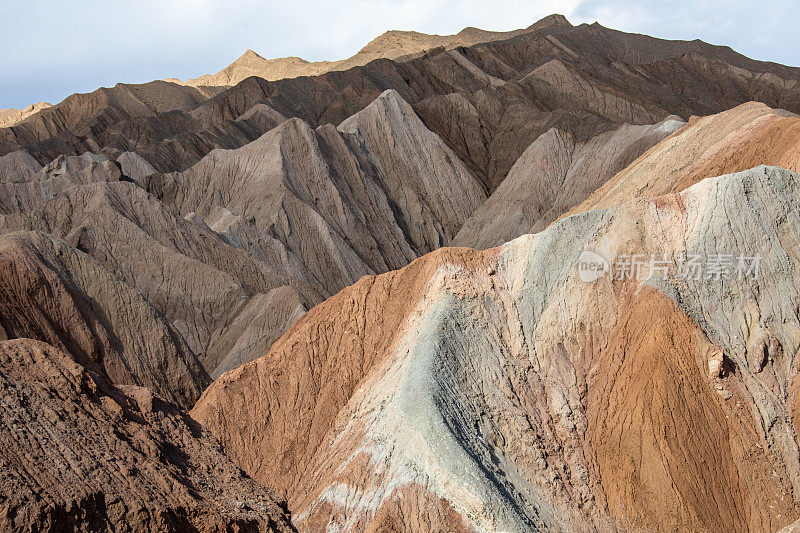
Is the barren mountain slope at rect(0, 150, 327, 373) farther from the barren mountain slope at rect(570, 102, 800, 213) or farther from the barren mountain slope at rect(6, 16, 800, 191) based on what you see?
the barren mountain slope at rect(6, 16, 800, 191)

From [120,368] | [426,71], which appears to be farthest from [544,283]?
[426,71]

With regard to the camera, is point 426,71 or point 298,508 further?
point 426,71

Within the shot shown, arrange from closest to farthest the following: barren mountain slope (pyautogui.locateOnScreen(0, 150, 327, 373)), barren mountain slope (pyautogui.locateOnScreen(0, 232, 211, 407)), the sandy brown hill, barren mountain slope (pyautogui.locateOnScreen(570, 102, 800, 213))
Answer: barren mountain slope (pyautogui.locateOnScreen(0, 232, 211, 407)) < barren mountain slope (pyautogui.locateOnScreen(570, 102, 800, 213)) < barren mountain slope (pyautogui.locateOnScreen(0, 150, 327, 373)) < the sandy brown hill

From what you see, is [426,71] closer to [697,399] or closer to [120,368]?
[120,368]

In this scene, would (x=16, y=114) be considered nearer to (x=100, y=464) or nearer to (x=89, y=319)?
(x=89, y=319)

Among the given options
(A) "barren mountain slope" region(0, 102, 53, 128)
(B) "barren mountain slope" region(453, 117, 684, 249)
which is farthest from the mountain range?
(A) "barren mountain slope" region(0, 102, 53, 128)

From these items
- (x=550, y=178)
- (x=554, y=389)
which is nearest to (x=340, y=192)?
(x=550, y=178)

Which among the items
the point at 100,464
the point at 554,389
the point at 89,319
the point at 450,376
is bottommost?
the point at 554,389
